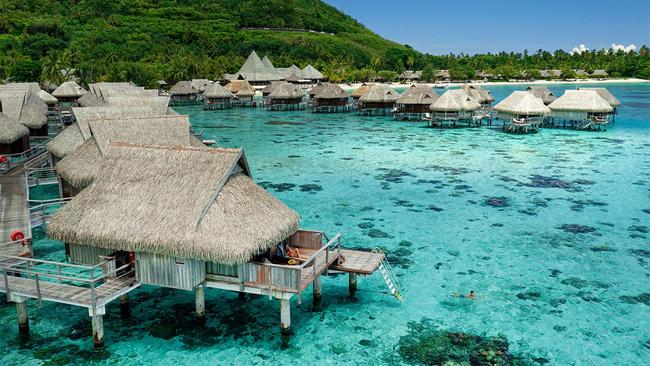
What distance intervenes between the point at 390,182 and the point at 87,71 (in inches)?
2140

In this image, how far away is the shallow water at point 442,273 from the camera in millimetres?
11875

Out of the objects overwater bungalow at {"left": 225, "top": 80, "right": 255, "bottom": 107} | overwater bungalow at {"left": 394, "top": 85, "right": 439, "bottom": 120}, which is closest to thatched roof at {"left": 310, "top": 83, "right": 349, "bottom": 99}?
overwater bungalow at {"left": 394, "top": 85, "right": 439, "bottom": 120}

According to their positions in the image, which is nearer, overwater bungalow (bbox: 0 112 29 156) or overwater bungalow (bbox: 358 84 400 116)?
overwater bungalow (bbox: 0 112 29 156)

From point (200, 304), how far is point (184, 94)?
2439 inches

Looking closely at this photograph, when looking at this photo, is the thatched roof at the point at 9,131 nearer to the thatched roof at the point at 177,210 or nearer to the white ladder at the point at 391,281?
the thatched roof at the point at 177,210

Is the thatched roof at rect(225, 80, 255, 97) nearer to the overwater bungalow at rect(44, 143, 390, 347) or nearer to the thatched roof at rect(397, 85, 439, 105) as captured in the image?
the thatched roof at rect(397, 85, 439, 105)

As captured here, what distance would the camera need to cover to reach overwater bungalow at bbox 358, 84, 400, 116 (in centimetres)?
5597

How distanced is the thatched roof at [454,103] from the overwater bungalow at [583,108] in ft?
23.6

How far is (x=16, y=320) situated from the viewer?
12.8 meters

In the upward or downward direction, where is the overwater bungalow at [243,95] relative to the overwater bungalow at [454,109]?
upward

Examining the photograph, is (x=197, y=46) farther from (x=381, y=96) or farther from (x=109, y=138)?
(x=109, y=138)

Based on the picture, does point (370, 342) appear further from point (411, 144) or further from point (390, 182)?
point (411, 144)

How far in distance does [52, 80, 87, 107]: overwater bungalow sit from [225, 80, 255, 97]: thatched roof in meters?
20.6

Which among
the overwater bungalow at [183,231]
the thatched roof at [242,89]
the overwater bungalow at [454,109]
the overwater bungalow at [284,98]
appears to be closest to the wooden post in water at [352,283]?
the overwater bungalow at [183,231]
